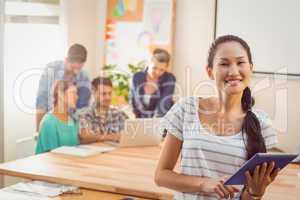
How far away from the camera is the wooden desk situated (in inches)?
105

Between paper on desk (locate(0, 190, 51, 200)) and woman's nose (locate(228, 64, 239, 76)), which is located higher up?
woman's nose (locate(228, 64, 239, 76))

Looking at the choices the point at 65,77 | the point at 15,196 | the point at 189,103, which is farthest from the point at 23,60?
the point at 189,103

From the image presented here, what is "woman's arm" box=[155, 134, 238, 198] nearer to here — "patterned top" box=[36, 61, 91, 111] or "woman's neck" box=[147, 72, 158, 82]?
"patterned top" box=[36, 61, 91, 111]

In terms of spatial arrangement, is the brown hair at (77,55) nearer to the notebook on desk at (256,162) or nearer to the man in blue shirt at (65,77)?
the man in blue shirt at (65,77)

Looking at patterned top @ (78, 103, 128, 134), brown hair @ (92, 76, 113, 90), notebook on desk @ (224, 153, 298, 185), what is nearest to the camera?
notebook on desk @ (224, 153, 298, 185)

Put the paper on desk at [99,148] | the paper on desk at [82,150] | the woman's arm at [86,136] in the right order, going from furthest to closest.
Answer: the woman's arm at [86,136] → the paper on desk at [99,148] → the paper on desk at [82,150]

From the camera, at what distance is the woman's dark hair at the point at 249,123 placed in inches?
71.7

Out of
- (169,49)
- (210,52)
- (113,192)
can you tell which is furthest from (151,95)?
(210,52)

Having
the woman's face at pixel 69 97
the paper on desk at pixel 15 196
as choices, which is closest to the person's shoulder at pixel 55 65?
the woman's face at pixel 69 97

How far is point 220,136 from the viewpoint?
1854 mm

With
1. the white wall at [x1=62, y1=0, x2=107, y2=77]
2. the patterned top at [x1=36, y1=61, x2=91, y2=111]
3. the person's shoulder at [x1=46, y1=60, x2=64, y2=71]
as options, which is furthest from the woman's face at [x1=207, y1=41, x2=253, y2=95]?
the white wall at [x1=62, y1=0, x2=107, y2=77]

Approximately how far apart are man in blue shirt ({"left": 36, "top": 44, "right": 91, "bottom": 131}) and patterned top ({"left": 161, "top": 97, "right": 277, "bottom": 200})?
2768 millimetres

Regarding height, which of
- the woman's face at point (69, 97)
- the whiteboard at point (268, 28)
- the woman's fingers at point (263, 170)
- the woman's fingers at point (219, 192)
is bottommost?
the woman's fingers at point (219, 192)

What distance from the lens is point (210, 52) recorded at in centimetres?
196
